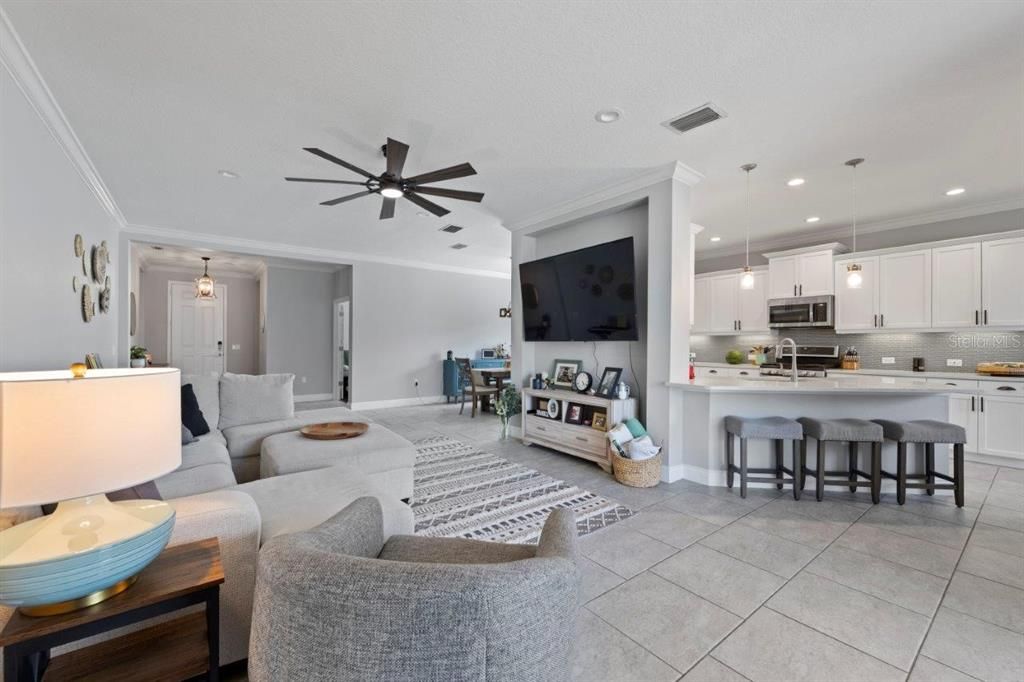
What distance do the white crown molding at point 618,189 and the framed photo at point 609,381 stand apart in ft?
5.43

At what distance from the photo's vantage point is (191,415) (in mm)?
3170

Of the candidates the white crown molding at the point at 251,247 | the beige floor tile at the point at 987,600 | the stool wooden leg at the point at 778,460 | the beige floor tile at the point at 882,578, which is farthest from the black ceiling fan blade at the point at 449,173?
the white crown molding at the point at 251,247

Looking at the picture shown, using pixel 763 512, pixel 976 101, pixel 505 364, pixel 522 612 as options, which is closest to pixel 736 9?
pixel 976 101

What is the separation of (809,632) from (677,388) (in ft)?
6.63

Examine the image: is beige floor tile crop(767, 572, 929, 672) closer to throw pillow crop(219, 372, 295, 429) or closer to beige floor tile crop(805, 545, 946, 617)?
beige floor tile crop(805, 545, 946, 617)

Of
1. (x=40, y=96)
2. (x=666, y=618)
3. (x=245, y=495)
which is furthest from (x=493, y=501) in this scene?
(x=40, y=96)

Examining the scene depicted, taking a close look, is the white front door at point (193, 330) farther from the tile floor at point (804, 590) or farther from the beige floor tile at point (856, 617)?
the beige floor tile at point (856, 617)

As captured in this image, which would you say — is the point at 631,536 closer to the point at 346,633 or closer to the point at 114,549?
the point at 346,633

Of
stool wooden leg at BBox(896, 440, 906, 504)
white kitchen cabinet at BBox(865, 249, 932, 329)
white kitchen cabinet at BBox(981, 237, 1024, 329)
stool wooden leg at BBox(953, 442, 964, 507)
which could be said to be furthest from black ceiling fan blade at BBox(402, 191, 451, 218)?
white kitchen cabinet at BBox(981, 237, 1024, 329)

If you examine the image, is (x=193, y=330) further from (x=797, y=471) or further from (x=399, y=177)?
(x=797, y=471)

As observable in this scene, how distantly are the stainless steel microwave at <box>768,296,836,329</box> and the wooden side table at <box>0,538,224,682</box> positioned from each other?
6221mm

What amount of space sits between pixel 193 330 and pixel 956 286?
37.0ft

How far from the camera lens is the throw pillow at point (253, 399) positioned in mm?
3619

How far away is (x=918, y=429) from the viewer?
116 inches
